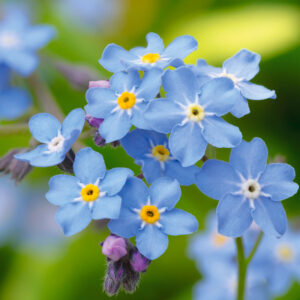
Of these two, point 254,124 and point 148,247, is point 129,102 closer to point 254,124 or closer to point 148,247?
point 148,247

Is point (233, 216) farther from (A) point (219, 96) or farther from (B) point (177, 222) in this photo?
(A) point (219, 96)

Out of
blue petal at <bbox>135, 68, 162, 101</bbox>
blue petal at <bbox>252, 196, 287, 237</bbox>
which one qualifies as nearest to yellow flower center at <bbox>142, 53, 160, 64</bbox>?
blue petal at <bbox>135, 68, 162, 101</bbox>

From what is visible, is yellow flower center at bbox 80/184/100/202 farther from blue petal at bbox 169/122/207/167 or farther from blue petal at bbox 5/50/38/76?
blue petal at bbox 5/50/38/76

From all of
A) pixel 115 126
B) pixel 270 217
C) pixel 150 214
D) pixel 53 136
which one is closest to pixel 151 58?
pixel 115 126

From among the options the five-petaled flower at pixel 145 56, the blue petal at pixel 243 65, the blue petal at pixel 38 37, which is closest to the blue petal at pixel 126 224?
the five-petaled flower at pixel 145 56

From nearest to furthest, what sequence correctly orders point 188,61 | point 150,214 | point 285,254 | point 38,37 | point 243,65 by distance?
point 150,214 → point 243,65 → point 285,254 → point 38,37 → point 188,61
